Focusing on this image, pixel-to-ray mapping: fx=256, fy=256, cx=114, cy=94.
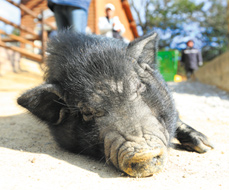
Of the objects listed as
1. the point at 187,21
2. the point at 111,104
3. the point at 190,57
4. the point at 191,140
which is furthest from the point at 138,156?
the point at 187,21

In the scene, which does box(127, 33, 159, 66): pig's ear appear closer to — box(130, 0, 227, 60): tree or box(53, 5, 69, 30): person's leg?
box(53, 5, 69, 30): person's leg

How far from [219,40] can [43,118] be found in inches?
1020

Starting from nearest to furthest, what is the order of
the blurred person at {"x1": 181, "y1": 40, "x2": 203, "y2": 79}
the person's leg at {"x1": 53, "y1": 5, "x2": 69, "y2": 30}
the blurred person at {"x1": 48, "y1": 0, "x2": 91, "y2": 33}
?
the blurred person at {"x1": 48, "y1": 0, "x2": 91, "y2": 33} → the person's leg at {"x1": 53, "y1": 5, "x2": 69, "y2": 30} → the blurred person at {"x1": 181, "y1": 40, "x2": 203, "y2": 79}

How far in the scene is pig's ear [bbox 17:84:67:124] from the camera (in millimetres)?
2346

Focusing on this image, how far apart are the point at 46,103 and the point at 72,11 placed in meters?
2.28

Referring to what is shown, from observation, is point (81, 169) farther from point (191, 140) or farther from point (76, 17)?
point (76, 17)

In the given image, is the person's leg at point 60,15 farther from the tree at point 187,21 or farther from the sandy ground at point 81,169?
the tree at point 187,21

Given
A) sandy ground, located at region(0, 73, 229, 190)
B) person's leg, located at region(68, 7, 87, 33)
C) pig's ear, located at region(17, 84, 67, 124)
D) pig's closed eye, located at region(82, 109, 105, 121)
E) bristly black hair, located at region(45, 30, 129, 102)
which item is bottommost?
sandy ground, located at region(0, 73, 229, 190)

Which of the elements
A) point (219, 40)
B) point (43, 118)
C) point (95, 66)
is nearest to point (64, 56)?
point (95, 66)

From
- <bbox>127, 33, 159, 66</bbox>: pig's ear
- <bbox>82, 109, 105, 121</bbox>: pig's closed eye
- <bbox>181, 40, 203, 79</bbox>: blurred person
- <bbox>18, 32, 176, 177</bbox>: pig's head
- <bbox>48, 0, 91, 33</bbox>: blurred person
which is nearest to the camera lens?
<bbox>18, 32, 176, 177</bbox>: pig's head

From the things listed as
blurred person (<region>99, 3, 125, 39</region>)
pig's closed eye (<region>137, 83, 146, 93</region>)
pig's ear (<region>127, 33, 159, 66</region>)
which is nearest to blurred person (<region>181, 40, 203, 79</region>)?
blurred person (<region>99, 3, 125, 39</region>)

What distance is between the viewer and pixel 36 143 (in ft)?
9.11

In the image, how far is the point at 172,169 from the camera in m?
2.04

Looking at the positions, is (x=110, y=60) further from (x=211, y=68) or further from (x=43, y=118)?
(x=211, y=68)
